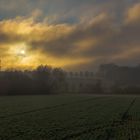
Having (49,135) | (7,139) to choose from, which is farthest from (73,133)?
(7,139)

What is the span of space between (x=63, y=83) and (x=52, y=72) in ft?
34.6

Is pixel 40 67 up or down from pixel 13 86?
up

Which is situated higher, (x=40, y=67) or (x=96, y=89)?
(x=40, y=67)

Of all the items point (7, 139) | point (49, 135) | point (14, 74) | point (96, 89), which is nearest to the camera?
point (7, 139)

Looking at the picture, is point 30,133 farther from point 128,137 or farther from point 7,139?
point 128,137

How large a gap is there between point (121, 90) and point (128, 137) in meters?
132

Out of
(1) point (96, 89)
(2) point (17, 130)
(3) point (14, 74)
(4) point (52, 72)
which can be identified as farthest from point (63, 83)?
(2) point (17, 130)

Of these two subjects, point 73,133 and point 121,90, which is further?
point 121,90

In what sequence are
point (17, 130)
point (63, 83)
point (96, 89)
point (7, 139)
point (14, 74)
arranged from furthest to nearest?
point (63, 83), point (96, 89), point (14, 74), point (17, 130), point (7, 139)

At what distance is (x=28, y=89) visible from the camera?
14025 cm

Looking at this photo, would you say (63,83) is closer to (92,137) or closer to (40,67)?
(40,67)

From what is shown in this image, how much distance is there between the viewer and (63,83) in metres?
174

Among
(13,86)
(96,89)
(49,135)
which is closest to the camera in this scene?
(49,135)

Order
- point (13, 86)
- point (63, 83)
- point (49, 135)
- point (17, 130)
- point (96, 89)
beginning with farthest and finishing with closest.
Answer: point (63, 83), point (96, 89), point (13, 86), point (17, 130), point (49, 135)
